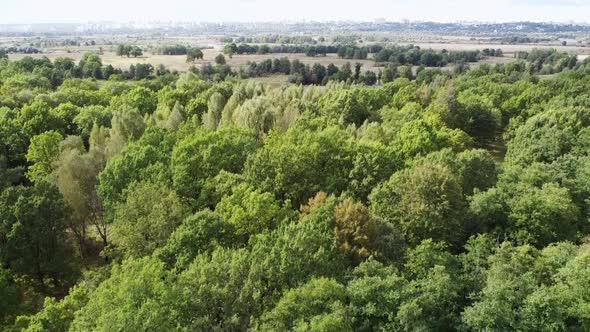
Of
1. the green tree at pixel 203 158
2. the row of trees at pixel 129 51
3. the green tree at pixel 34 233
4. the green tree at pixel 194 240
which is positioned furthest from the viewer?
the row of trees at pixel 129 51

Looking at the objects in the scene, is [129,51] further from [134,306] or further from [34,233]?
[134,306]

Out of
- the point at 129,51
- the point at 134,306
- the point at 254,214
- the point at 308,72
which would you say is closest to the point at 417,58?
the point at 308,72

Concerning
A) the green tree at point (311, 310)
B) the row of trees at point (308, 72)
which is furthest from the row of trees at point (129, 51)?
the green tree at point (311, 310)

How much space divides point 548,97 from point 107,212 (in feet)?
277

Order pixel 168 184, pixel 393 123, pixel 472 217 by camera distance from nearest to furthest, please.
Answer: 1. pixel 472 217
2. pixel 168 184
3. pixel 393 123

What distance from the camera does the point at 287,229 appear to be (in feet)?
104

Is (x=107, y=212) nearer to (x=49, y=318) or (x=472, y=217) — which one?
(x=49, y=318)

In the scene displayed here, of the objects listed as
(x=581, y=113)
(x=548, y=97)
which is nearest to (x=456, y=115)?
(x=581, y=113)

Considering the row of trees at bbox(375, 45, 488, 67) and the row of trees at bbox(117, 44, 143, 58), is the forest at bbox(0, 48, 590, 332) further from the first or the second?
the row of trees at bbox(117, 44, 143, 58)

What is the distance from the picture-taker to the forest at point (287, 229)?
2681 centimetres

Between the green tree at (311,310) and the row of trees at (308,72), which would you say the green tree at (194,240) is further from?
the row of trees at (308,72)

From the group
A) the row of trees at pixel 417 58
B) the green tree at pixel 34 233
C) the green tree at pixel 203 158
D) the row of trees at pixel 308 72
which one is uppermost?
the row of trees at pixel 417 58

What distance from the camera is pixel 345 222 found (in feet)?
109

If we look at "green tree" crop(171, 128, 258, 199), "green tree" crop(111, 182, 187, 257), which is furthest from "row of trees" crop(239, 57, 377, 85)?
"green tree" crop(111, 182, 187, 257)
